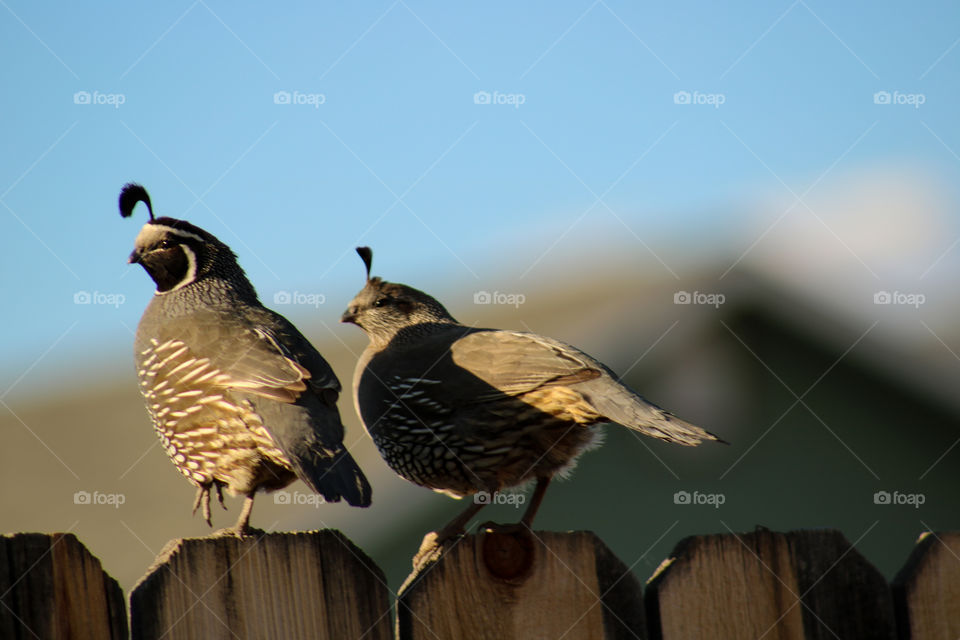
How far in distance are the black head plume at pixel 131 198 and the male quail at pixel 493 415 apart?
5.06 ft

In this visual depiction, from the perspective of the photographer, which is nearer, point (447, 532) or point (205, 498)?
point (447, 532)

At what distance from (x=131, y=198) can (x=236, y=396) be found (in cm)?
129

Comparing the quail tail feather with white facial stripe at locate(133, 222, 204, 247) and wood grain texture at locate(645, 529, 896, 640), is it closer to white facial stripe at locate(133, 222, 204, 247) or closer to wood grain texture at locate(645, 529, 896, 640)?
wood grain texture at locate(645, 529, 896, 640)

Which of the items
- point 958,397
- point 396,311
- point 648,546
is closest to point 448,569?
point 396,311

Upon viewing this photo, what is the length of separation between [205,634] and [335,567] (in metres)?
0.39

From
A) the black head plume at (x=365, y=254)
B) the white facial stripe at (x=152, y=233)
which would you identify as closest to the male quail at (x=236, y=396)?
the white facial stripe at (x=152, y=233)

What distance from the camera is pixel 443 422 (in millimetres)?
4805

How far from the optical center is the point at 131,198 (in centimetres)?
494

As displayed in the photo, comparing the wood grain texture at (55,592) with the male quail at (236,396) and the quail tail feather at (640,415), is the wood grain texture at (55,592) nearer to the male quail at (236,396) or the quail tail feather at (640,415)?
the male quail at (236,396)

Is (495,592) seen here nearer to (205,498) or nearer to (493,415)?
(493,415)

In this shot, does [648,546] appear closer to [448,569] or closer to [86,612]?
[448,569]

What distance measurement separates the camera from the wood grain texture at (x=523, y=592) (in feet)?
9.57

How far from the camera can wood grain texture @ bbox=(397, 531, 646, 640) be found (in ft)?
9.57

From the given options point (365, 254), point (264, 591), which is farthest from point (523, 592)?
point (365, 254)
